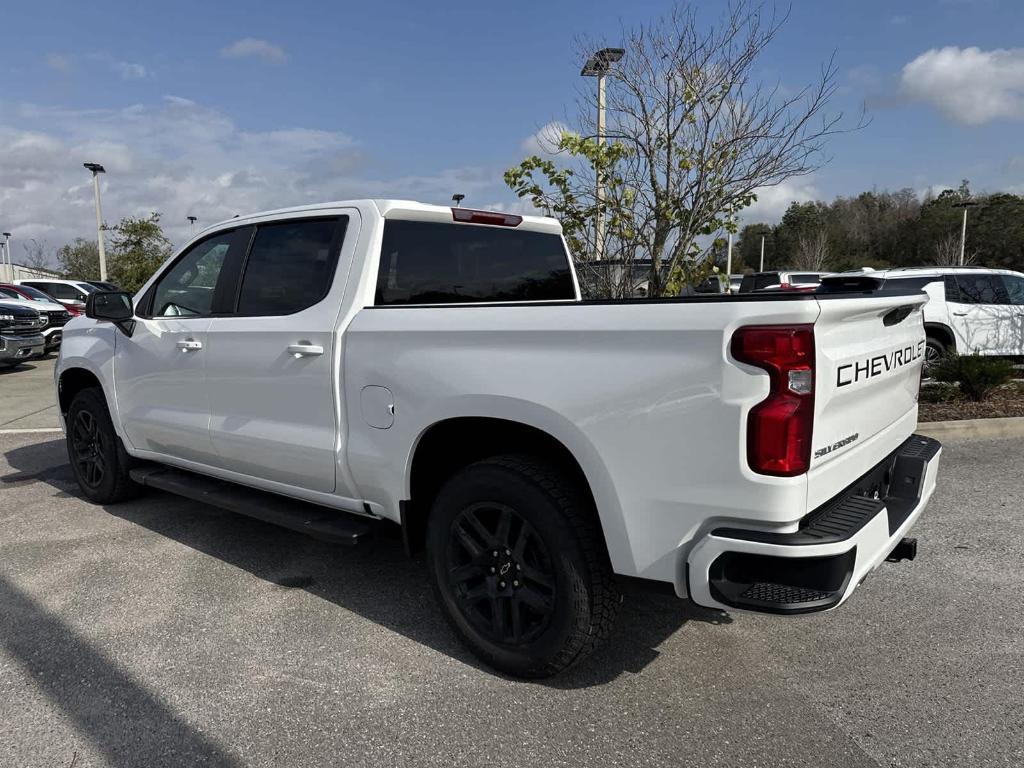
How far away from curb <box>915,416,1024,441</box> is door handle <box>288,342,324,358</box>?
19.5 ft

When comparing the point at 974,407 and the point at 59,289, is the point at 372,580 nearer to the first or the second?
the point at 974,407

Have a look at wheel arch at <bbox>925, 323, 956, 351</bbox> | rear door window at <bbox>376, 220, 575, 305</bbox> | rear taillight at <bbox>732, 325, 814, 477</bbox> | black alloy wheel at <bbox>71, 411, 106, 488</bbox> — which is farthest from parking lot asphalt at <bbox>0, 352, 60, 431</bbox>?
wheel arch at <bbox>925, 323, 956, 351</bbox>

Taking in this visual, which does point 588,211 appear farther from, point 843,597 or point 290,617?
point 843,597

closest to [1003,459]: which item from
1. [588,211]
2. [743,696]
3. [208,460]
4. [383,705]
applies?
[588,211]

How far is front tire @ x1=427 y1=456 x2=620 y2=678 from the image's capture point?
2.63 metres

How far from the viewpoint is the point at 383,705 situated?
8.95 feet

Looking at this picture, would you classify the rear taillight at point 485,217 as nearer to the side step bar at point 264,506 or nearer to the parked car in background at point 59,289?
the side step bar at point 264,506

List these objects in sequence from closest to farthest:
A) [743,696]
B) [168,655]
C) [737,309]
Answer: [737,309]
[743,696]
[168,655]

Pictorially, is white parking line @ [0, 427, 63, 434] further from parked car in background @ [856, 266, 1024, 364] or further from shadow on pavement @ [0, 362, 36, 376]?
parked car in background @ [856, 266, 1024, 364]

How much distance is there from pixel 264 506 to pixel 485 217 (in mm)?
1897

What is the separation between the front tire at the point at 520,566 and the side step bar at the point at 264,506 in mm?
470

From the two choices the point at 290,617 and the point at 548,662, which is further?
the point at 290,617

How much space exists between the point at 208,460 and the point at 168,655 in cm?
129

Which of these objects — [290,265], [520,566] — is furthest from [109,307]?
[520,566]
